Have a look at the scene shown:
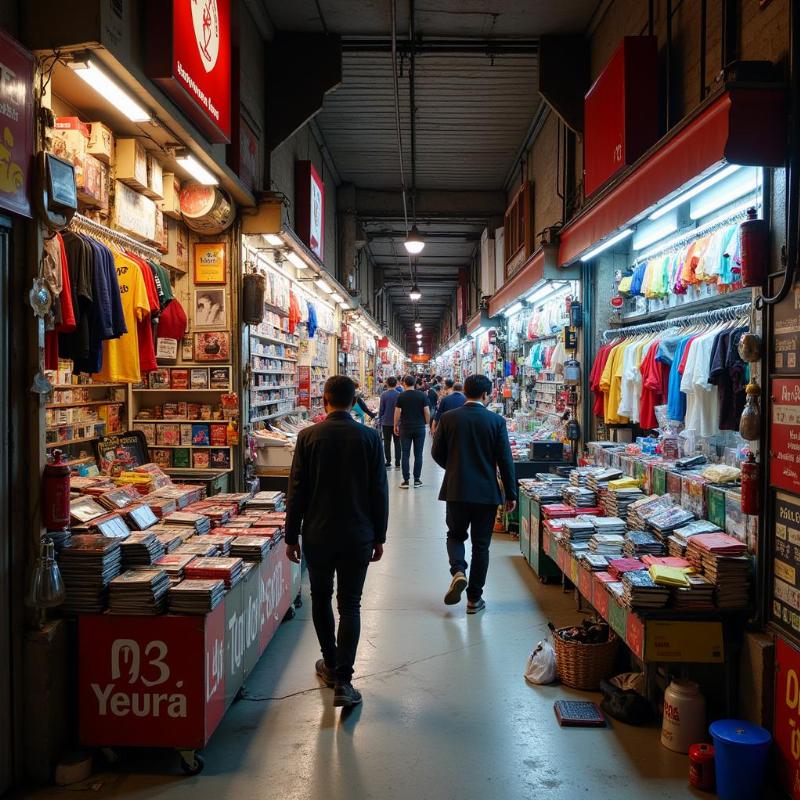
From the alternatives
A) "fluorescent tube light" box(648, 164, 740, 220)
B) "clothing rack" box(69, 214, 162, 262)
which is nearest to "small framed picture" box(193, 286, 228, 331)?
"clothing rack" box(69, 214, 162, 262)

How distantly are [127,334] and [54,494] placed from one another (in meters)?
1.42

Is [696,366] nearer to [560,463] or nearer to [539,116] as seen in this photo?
[560,463]

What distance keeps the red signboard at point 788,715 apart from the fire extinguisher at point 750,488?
600 millimetres

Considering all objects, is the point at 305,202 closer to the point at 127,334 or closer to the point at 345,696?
the point at 127,334

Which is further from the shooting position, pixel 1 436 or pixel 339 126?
pixel 339 126

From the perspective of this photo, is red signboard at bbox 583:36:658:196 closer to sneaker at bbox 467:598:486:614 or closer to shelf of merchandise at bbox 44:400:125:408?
sneaker at bbox 467:598:486:614

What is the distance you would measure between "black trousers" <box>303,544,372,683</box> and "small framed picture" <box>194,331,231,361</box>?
9.76ft

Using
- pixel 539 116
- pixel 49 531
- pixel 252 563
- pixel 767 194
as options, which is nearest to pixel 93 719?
pixel 49 531

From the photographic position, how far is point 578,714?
134 inches

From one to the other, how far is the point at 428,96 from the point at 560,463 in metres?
4.89

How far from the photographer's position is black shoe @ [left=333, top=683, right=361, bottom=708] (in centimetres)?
347

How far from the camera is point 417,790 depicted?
280 cm

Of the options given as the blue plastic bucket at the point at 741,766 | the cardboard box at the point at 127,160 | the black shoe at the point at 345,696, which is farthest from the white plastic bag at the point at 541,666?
the cardboard box at the point at 127,160

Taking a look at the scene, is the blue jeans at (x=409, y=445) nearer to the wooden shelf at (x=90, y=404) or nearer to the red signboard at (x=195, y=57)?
the wooden shelf at (x=90, y=404)
